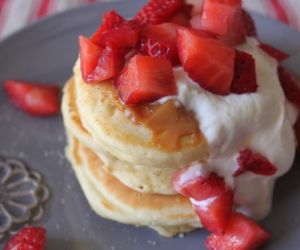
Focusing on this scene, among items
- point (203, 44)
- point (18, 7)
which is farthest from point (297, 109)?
point (18, 7)

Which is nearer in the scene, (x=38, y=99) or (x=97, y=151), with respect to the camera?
(x=97, y=151)

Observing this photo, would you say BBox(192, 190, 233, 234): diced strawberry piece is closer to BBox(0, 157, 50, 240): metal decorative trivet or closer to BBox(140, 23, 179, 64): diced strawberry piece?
BBox(140, 23, 179, 64): diced strawberry piece

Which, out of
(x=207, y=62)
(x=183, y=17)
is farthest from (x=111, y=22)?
(x=207, y=62)

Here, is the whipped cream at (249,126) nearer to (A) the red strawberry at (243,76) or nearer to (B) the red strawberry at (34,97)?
(A) the red strawberry at (243,76)

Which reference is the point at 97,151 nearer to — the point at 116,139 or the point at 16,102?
the point at 116,139

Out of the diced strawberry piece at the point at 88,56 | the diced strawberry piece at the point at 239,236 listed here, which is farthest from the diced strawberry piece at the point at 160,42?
the diced strawberry piece at the point at 239,236
